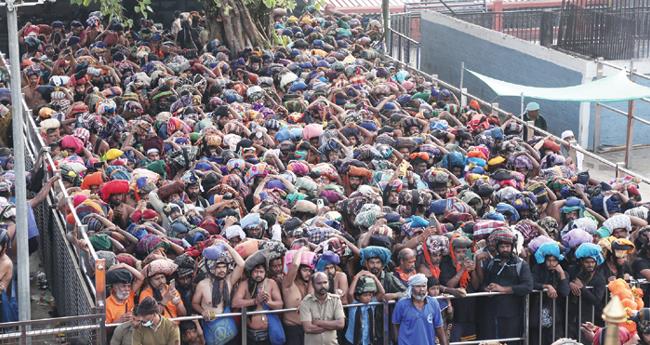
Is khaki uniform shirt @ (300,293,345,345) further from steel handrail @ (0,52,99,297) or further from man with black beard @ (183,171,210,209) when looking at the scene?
man with black beard @ (183,171,210,209)

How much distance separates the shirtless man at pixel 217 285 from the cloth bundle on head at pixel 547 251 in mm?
2862

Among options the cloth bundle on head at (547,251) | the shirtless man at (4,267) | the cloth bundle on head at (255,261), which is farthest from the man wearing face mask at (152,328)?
the cloth bundle on head at (547,251)

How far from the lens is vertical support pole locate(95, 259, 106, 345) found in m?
10.4

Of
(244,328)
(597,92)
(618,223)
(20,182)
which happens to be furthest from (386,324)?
(597,92)

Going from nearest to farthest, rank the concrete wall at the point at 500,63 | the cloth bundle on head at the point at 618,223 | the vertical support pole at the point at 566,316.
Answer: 1. the vertical support pole at the point at 566,316
2. the cloth bundle on head at the point at 618,223
3. the concrete wall at the point at 500,63

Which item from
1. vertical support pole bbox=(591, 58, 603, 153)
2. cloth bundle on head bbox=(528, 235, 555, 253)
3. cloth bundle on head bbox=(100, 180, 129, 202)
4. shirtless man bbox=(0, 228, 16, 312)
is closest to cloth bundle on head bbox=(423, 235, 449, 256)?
cloth bundle on head bbox=(528, 235, 555, 253)

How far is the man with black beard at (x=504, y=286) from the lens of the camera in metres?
11.8

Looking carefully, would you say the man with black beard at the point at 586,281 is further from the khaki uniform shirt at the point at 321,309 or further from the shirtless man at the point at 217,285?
the shirtless man at the point at 217,285

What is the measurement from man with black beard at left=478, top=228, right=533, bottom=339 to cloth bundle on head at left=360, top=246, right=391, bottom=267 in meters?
1.01

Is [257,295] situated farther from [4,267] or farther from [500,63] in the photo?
[500,63]

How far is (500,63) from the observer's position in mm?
24719

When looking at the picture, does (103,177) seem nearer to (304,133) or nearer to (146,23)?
(304,133)

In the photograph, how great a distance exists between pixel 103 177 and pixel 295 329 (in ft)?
11.4

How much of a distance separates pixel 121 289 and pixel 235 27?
12453 mm
